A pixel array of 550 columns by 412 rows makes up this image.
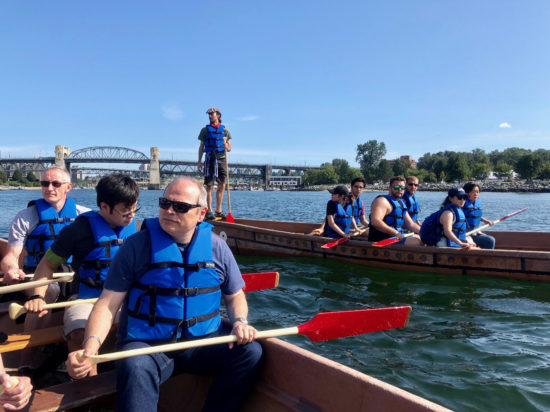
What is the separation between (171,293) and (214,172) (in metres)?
7.83

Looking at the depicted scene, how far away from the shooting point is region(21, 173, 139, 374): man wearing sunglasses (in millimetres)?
3154

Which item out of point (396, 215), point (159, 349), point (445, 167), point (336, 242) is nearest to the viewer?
point (159, 349)

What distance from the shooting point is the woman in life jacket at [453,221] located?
726 centimetres

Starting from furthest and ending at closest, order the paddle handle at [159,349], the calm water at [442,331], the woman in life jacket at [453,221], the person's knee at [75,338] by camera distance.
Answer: the woman in life jacket at [453,221]
the calm water at [442,331]
the person's knee at [75,338]
the paddle handle at [159,349]

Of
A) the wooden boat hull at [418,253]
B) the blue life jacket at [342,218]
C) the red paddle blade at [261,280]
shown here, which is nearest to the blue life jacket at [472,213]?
the wooden boat hull at [418,253]

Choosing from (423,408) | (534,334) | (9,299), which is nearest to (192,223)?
(423,408)

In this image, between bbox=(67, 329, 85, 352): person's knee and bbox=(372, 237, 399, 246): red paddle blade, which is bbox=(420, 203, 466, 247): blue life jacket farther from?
bbox=(67, 329, 85, 352): person's knee

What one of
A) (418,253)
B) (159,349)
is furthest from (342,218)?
(159,349)

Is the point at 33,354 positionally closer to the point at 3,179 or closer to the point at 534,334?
the point at 534,334

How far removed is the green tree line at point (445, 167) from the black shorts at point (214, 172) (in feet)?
347

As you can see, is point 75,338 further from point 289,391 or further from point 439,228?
point 439,228

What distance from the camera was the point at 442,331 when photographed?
509 cm

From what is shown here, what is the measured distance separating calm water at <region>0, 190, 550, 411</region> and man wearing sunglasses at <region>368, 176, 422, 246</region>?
76cm

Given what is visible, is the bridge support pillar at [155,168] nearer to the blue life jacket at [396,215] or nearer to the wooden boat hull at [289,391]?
the blue life jacket at [396,215]
